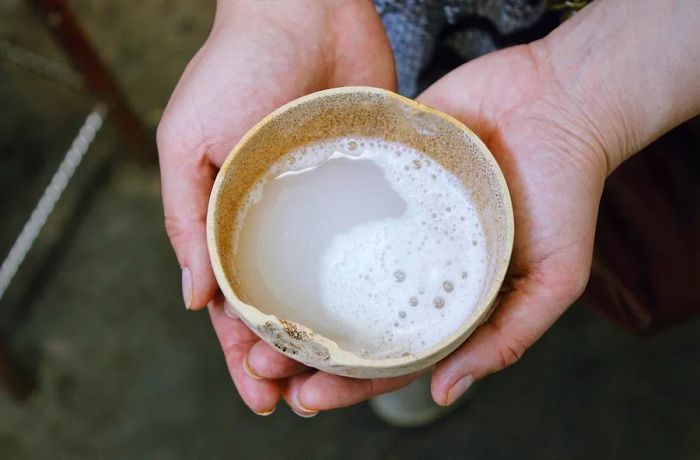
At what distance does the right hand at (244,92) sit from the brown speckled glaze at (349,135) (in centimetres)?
8

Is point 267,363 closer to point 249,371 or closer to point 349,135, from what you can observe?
point 249,371

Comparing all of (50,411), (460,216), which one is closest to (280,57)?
(460,216)

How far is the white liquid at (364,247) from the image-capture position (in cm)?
75

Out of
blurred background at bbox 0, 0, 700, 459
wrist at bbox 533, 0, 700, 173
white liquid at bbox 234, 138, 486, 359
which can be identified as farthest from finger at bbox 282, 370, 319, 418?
blurred background at bbox 0, 0, 700, 459

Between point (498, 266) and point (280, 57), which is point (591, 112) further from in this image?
point (280, 57)

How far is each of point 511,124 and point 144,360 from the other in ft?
3.45

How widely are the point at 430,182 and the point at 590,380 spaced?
0.83 meters

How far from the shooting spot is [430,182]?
826 mm

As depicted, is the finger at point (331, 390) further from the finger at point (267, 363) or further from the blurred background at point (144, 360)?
the blurred background at point (144, 360)

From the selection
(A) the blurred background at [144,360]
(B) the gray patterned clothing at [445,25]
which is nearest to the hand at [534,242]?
(B) the gray patterned clothing at [445,25]

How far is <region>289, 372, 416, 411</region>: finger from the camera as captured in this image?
31.4 inches

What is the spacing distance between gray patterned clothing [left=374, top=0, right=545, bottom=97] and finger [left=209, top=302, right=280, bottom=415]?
0.43 m

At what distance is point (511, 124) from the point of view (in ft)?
2.81

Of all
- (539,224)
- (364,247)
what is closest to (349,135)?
(364,247)
